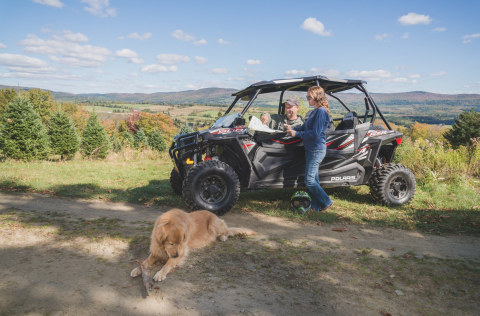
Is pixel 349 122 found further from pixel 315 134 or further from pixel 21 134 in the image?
pixel 21 134

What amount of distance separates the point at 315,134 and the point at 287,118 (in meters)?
1.39

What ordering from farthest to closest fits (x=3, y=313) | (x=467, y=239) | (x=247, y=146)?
(x=247, y=146) < (x=467, y=239) < (x=3, y=313)

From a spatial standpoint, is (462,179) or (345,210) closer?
(345,210)

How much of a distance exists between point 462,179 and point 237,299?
8311 mm

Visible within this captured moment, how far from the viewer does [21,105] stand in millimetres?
14492

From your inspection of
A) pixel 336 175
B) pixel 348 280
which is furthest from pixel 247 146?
pixel 348 280

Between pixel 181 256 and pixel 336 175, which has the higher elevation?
pixel 336 175

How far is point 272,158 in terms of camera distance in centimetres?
582

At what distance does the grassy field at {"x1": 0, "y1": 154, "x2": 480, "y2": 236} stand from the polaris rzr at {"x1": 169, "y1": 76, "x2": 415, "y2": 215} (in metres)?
0.55

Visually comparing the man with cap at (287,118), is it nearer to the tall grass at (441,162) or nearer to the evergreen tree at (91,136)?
the tall grass at (441,162)

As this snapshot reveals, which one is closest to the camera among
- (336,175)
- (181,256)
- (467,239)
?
(181,256)

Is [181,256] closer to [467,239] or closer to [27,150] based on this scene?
[467,239]

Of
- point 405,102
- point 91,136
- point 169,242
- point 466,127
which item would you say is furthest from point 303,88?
point 405,102

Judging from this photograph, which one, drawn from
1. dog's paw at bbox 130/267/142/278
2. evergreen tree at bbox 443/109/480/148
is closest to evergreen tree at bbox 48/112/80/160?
dog's paw at bbox 130/267/142/278
